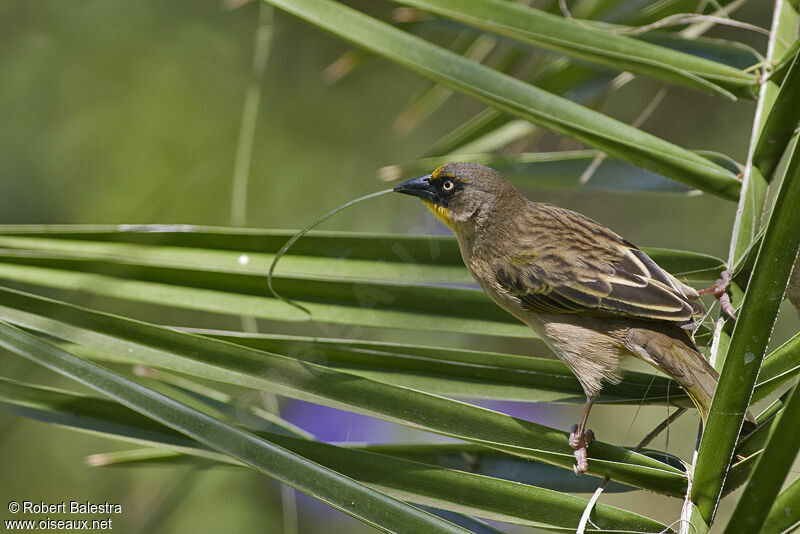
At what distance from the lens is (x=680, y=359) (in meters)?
2.23

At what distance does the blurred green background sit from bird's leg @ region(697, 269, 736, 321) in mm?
2315

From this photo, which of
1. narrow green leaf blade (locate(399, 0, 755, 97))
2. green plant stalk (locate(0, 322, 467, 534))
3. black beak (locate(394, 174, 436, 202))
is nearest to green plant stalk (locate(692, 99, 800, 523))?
green plant stalk (locate(0, 322, 467, 534))

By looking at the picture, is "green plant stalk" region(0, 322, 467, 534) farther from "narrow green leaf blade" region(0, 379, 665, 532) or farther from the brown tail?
the brown tail

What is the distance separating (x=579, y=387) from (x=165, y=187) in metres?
3.47

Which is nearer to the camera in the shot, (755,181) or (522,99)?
(755,181)

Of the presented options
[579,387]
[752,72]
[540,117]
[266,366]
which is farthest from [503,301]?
[752,72]

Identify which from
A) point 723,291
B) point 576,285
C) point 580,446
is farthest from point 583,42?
point 580,446

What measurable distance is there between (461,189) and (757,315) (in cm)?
176

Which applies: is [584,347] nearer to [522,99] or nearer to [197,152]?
[522,99]

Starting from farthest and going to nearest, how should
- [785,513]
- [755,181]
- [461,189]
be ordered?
[461,189], [755,181], [785,513]

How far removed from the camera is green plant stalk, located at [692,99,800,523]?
1.46 metres

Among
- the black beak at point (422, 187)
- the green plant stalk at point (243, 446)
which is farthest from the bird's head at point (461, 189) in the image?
the green plant stalk at point (243, 446)

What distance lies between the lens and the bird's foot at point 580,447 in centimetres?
197

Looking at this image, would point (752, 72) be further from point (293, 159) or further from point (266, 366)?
point (293, 159)
